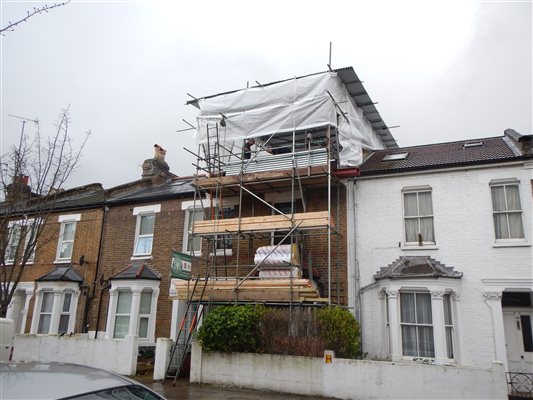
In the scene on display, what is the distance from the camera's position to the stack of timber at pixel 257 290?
13.1 meters

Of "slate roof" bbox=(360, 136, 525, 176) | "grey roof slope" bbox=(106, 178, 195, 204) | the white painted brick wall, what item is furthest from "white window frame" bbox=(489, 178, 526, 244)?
"grey roof slope" bbox=(106, 178, 195, 204)

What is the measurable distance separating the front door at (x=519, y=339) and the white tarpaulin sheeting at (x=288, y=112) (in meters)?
6.65

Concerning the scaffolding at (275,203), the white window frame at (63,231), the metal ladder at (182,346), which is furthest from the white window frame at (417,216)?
the white window frame at (63,231)

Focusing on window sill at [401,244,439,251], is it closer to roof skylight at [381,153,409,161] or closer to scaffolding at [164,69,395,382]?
scaffolding at [164,69,395,382]

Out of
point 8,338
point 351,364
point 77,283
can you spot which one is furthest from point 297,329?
point 77,283

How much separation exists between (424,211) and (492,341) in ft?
13.7

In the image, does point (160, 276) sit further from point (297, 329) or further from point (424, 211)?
point (424, 211)

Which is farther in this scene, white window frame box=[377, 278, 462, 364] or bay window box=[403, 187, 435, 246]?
bay window box=[403, 187, 435, 246]

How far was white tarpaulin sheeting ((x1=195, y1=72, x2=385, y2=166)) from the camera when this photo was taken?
15.7 metres

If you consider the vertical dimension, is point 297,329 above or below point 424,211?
below

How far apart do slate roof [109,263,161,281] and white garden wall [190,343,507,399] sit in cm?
526

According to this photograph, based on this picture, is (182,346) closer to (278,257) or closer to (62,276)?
(278,257)

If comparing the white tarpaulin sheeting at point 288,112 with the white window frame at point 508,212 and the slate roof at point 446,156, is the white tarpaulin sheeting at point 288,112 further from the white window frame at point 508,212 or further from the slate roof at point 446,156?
the white window frame at point 508,212

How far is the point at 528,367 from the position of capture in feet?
42.6
